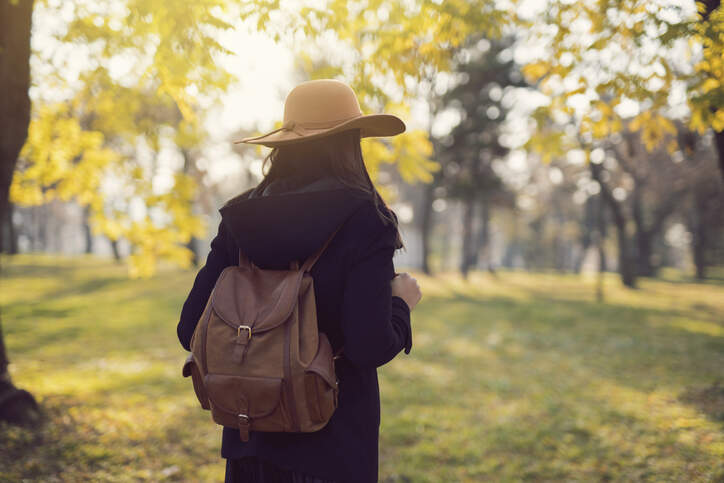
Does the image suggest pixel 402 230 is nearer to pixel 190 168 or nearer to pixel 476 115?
pixel 190 168

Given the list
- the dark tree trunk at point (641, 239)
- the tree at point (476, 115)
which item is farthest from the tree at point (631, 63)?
the dark tree trunk at point (641, 239)

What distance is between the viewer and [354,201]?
1.57 meters

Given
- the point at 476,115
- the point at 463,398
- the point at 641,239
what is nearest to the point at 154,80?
the point at 463,398

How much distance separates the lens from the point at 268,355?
1482mm

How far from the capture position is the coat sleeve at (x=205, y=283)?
1.79 meters

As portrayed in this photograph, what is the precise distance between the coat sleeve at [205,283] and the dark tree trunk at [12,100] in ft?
12.1

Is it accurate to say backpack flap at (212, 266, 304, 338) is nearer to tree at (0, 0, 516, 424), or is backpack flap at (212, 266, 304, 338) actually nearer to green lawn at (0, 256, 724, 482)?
tree at (0, 0, 516, 424)

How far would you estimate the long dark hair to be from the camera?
1.67 meters

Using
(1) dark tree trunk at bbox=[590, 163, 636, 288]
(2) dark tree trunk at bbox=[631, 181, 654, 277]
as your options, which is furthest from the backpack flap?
(2) dark tree trunk at bbox=[631, 181, 654, 277]

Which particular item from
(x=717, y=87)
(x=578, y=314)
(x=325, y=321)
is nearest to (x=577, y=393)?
(x=717, y=87)

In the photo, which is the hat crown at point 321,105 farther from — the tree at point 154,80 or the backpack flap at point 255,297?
the tree at point 154,80

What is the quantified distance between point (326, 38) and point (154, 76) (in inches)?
49.8

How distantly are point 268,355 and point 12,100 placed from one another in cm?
424

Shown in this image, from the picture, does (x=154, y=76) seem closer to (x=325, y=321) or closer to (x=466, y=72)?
(x=325, y=321)
